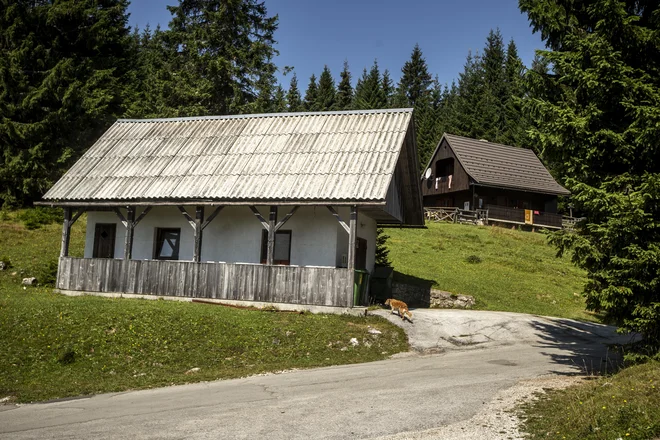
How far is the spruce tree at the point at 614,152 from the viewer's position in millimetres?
11109

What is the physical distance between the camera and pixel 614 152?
12062 millimetres

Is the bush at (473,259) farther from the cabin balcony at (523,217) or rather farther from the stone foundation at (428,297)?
the cabin balcony at (523,217)

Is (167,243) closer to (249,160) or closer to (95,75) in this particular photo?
(249,160)

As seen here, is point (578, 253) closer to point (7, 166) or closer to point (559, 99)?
point (559, 99)

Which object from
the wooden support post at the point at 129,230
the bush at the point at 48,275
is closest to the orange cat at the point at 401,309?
the wooden support post at the point at 129,230

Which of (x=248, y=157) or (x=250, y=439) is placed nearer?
(x=250, y=439)

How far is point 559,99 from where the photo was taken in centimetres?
1403

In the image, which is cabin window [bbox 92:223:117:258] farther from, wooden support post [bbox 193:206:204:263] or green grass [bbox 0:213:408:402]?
green grass [bbox 0:213:408:402]

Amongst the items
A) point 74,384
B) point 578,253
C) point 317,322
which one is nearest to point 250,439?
point 74,384

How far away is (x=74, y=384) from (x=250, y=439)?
19.0ft

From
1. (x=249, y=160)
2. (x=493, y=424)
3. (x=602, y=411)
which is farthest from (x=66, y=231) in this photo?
(x=602, y=411)

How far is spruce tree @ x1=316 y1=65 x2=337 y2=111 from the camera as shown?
81.3 m

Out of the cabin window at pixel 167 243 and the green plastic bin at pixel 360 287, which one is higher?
the cabin window at pixel 167 243

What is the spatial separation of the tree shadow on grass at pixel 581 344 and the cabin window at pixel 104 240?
15944mm
